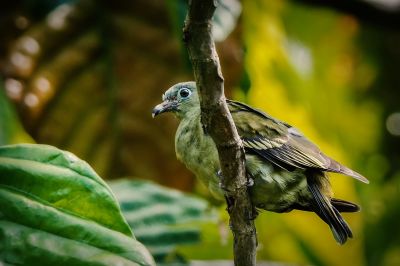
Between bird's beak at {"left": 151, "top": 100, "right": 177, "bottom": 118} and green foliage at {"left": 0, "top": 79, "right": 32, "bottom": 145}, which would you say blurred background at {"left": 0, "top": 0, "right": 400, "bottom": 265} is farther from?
bird's beak at {"left": 151, "top": 100, "right": 177, "bottom": 118}

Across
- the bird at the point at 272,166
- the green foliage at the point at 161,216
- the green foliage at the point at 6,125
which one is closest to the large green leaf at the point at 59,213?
the bird at the point at 272,166

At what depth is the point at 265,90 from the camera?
448 centimetres

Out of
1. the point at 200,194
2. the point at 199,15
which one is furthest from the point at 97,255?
the point at 200,194

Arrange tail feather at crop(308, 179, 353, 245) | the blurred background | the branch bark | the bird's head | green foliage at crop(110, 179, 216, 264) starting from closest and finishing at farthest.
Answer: the branch bark, tail feather at crop(308, 179, 353, 245), the bird's head, green foliage at crop(110, 179, 216, 264), the blurred background

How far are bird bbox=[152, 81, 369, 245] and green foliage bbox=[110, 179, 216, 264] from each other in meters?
0.66

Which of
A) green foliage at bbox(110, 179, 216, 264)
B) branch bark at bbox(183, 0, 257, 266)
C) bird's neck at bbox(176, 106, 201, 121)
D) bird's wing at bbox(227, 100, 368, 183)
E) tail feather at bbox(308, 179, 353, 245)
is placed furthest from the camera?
green foliage at bbox(110, 179, 216, 264)

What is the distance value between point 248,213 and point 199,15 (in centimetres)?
82

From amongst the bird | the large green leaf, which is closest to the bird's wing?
the bird

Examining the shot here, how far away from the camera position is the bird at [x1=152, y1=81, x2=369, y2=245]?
2.63 m

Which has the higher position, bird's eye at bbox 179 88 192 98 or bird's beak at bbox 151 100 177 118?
bird's eye at bbox 179 88 192 98

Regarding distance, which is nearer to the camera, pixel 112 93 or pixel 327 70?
pixel 112 93

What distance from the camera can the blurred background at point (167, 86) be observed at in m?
3.92

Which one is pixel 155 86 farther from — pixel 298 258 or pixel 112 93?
pixel 298 258

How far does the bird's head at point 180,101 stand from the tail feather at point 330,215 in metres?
0.55
